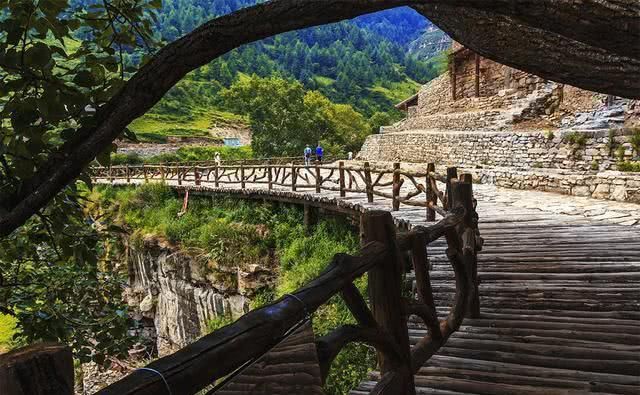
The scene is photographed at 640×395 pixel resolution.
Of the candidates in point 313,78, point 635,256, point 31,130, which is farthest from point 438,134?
point 313,78

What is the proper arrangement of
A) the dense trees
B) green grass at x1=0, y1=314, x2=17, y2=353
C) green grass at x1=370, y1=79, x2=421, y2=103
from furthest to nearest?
green grass at x1=370, y1=79, x2=421, y2=103 < the dense trees < green grass at x1=0, y1=314, x2=17, y2=353

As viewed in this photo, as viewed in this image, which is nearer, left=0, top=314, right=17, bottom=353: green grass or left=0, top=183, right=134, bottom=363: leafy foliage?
left=0, top=183, right=134, bottom=363: leafy foliage

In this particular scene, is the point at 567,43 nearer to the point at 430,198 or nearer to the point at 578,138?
the point at 430,198

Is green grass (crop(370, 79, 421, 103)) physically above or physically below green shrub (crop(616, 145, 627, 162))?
above

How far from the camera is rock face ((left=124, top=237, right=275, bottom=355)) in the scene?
13922 mm

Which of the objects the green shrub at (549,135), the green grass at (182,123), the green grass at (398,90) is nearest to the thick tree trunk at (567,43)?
the green shrub at (549,135)

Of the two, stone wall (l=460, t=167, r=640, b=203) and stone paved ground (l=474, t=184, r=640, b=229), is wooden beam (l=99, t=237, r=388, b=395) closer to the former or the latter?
stone paved ground (l=474, t=184, r=640, b=229)

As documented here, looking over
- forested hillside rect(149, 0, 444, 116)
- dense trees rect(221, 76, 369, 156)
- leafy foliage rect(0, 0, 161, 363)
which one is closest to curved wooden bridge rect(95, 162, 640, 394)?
leafy foliage rect(0, 0, 161, 363)

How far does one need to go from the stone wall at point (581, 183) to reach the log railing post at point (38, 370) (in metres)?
11.4

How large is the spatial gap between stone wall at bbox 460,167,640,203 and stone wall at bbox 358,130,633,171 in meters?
1.33

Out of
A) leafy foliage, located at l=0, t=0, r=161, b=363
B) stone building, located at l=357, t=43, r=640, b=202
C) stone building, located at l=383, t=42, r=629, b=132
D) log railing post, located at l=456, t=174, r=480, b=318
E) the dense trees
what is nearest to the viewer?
leafy foliage, located at l=0, t=0, r=161, b=363

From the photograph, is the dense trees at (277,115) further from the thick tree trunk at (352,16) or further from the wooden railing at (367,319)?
the thick tree trunk at (352,16)

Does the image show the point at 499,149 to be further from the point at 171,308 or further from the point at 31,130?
the point at 31,130

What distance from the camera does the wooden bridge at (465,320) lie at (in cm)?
155
